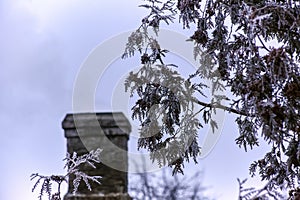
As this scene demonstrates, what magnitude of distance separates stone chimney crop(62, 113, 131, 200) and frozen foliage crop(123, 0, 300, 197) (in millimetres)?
1738

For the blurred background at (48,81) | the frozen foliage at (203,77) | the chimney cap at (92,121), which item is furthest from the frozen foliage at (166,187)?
the frozen foliage at (203,77)

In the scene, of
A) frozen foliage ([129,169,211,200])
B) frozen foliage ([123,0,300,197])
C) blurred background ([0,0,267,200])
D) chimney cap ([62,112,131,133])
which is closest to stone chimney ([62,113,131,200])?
chimney cap ([62,112,131,133])

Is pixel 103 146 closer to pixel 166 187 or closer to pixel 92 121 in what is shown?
pixel 92 121

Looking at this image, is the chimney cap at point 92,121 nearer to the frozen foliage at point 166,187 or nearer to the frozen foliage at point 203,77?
the frozen foliage at point 203,77

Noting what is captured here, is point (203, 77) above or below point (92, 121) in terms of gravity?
below

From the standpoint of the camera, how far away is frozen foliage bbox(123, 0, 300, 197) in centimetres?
168

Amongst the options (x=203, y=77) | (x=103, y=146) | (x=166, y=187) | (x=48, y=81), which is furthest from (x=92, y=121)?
(x=166, y=187)

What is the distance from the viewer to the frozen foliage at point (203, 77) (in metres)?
1.68

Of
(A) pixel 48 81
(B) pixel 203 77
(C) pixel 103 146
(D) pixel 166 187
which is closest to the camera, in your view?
(B) pixel 203 77

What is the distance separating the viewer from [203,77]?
6.27 ft

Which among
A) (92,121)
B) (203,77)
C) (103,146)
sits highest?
(92,121)

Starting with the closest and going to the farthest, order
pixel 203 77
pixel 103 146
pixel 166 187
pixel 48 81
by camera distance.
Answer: pixel 203 77, pixel 48 81, pixel 103 146, pixel 166 187

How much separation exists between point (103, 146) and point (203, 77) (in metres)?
2.11

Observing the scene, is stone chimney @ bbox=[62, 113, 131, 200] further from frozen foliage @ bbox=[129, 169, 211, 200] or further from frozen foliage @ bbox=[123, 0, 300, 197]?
frozen foliage @ bbox=[129, 169, 211, 200]
